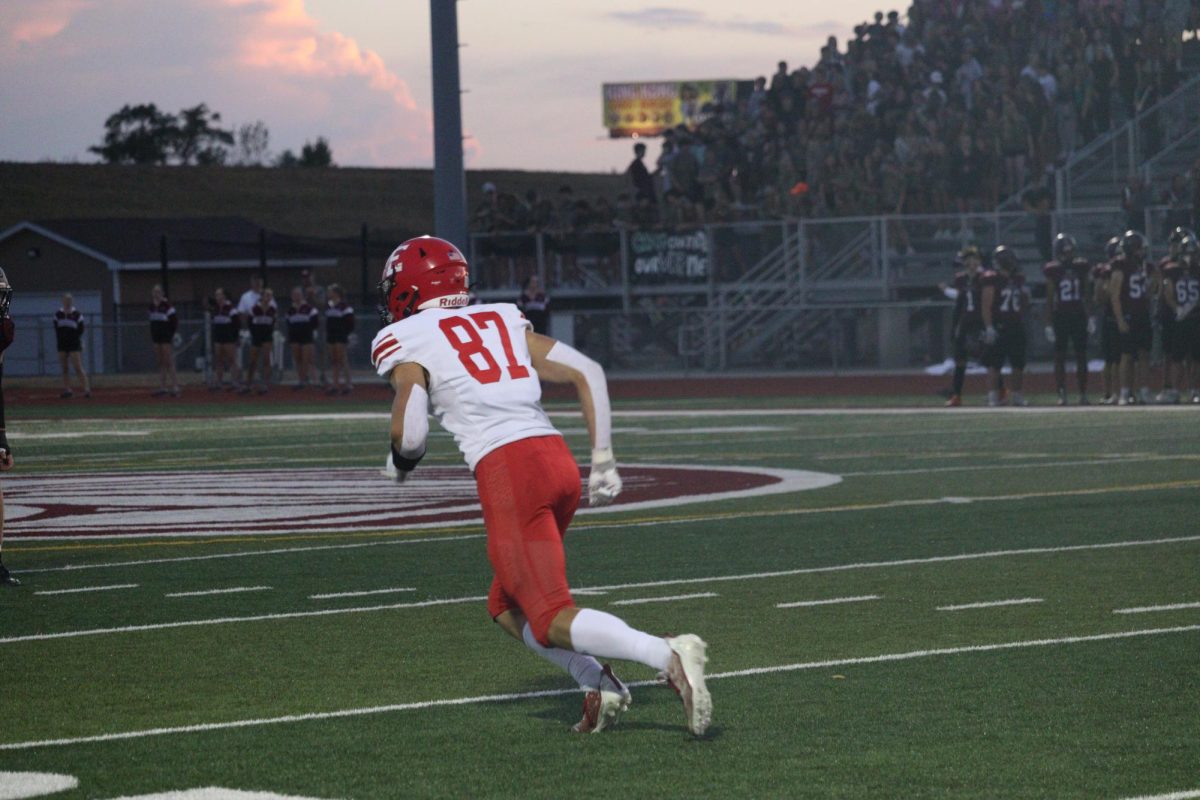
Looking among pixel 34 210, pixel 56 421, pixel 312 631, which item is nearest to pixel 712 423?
pixel 56 421

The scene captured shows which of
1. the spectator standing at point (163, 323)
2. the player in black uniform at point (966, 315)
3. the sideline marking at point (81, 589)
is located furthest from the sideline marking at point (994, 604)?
the spectator standing at point (163, 323)

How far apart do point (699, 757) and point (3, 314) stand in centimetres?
523

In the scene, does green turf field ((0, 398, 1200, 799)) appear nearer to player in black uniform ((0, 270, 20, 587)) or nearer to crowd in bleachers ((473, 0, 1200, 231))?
player in black uniform ((0, 270, 20, 587))

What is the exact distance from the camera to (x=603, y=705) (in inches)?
234

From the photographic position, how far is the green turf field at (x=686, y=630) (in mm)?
5477

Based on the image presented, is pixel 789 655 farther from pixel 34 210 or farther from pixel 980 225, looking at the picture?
pixel 34 210

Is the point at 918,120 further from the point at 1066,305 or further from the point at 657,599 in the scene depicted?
the point at 657,599

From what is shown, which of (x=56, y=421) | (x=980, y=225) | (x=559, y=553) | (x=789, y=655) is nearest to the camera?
(x=559, y=553)

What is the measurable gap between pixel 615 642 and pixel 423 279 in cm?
135

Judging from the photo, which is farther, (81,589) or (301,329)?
(301,329)

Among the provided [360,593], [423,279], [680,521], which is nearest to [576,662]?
[423,279]

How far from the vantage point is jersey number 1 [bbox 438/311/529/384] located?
607cm

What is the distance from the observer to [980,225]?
30.9m

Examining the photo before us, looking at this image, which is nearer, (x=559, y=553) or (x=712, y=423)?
(x=559, y=553)
